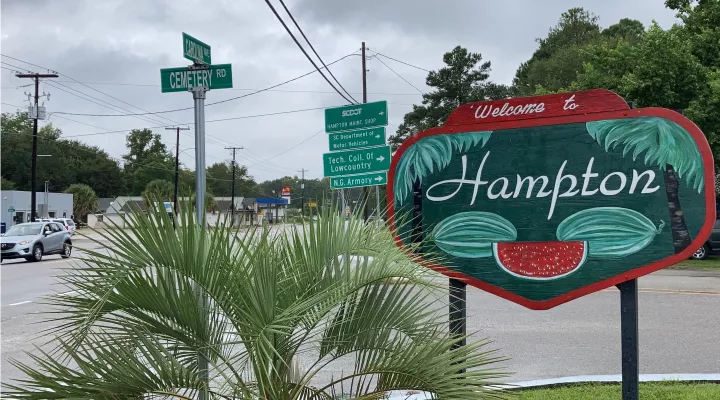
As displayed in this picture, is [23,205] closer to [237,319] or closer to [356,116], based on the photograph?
[356,116]

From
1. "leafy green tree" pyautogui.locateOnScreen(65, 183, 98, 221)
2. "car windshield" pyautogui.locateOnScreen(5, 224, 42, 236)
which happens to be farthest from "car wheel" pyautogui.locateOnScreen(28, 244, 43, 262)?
"leafy green tree" pyautogui.locateOnScreen(65, 183, 98, 221)

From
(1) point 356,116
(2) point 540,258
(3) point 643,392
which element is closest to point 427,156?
(2) point 540,258

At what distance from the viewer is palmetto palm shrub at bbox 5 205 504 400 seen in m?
2.96

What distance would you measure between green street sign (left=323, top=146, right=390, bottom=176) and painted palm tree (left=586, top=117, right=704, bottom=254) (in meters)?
7.67

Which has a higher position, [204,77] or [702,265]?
[204,77]

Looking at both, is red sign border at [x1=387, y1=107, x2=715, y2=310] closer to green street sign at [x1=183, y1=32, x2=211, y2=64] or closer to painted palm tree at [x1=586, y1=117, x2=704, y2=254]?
painted palm tree at [x1=586, y1=117, x2=704, y2=254]

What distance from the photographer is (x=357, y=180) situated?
1216 centimetres

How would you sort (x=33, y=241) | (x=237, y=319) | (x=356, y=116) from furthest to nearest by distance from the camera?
(x=33, y=241)
(x=356, y=116)
(x=237, y=319)

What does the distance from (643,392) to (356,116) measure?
24.2 feet

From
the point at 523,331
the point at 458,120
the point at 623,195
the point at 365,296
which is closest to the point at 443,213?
the point at 458,120

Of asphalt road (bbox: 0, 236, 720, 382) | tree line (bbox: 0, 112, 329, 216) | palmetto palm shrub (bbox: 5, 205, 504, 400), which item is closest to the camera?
palmetto palm shrub (bbox: 5, 205, 504, 400)

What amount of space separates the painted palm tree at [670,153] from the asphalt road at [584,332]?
1644 mm

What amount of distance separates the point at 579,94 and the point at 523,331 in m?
5.80

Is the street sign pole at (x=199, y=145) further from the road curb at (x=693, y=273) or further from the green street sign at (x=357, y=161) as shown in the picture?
the road curb at (x=693, y=273)
